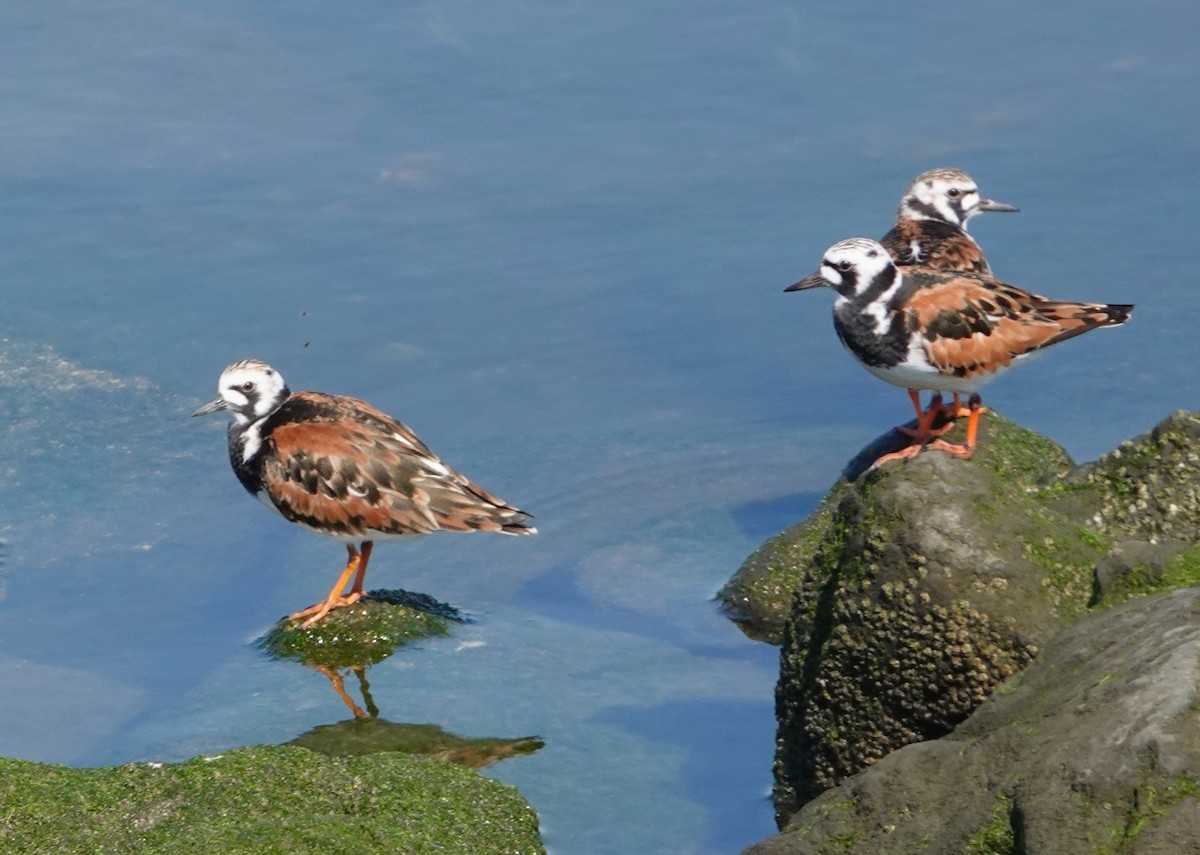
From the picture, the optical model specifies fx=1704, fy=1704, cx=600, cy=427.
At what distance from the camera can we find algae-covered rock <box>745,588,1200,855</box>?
4336mm

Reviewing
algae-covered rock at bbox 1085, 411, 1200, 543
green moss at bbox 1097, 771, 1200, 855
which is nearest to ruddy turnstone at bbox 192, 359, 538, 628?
algae-covered rock at bbox 1085, 411, 1200, 543

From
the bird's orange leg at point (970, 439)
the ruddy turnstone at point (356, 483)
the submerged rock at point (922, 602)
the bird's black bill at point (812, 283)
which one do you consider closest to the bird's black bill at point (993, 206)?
the bird's orange leg at point (970, 439)

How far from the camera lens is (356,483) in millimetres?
8703

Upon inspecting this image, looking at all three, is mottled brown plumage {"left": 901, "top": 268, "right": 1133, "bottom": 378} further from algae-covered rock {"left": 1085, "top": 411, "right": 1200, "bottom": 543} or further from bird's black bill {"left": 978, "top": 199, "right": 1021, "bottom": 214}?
bird's black bill {"left": 978, "top": 199, "right": 1021, "bottom": 214}

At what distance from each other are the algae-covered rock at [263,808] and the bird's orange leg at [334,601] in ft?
7.96

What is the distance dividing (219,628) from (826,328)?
15.8 ft

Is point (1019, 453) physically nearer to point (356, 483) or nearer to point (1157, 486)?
point (1157, 486)

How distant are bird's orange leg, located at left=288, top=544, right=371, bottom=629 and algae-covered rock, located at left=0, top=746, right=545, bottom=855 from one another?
7.96 ft

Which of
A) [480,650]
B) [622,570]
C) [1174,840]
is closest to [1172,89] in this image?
[622,570]

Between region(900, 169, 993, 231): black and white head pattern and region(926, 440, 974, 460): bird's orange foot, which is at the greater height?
region(900, 169, 993, 231): black and white head pattern

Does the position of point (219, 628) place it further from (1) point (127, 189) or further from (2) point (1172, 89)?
(2) point (1172, 89)

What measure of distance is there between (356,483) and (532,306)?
3.25 m

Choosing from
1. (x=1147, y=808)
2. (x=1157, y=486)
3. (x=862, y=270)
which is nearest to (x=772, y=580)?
(x=862, y=270)

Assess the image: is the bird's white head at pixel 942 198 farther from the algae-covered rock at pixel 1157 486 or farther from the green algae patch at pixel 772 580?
the algae-covered rock at pixel 1157 486
